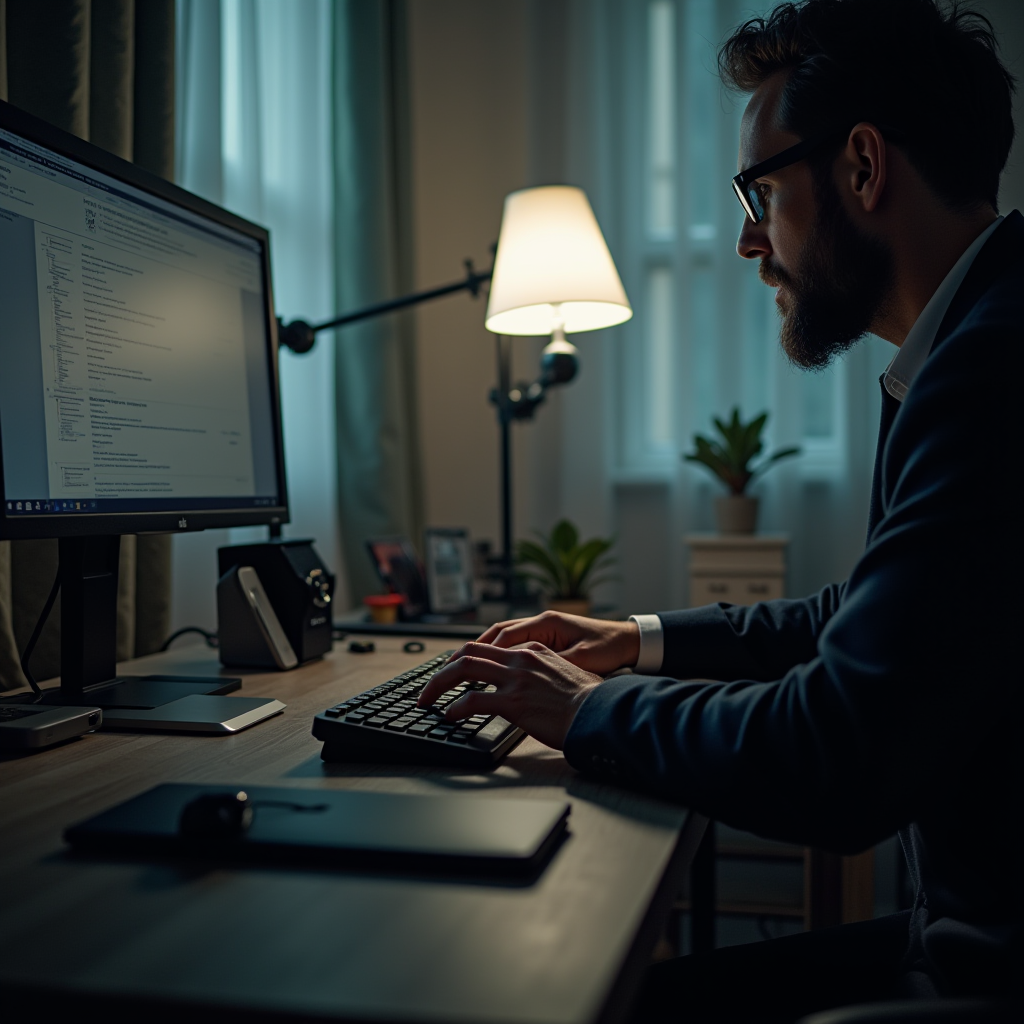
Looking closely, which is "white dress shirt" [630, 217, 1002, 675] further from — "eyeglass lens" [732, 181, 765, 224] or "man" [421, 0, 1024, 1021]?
"eyeglass lens" [732, 181, 765, 224]

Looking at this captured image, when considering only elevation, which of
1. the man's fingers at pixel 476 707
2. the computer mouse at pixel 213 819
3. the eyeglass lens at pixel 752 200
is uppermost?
the eyeglass lens at pixel 752 200

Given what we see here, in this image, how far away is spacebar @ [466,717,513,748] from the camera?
76 cm

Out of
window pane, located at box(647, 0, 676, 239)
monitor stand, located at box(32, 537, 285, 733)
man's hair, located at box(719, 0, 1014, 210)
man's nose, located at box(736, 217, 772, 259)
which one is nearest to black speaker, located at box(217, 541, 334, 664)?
monitor stand, located at box(32, 537, 285, 733)

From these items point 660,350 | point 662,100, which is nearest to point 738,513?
point 660,350

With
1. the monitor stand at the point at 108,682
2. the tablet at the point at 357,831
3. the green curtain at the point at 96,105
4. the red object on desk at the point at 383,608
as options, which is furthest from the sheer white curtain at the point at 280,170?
the tablet at the point at 357,831

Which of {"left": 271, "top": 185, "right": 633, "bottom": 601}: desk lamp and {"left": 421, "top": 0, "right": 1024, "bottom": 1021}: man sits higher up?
{"left": 271, "top": 185, "right": 633, "bottom": 601}: desk lamp

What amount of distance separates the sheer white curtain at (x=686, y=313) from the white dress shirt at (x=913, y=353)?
1.66 m

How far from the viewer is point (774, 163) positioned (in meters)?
1.01

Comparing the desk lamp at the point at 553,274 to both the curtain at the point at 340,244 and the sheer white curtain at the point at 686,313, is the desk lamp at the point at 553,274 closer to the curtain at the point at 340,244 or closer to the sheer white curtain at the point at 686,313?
the curtain at the point at 340,244

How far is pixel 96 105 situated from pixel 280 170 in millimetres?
899

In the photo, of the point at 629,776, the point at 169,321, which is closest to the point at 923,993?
the point at 629,776

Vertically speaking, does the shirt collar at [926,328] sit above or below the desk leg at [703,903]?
above

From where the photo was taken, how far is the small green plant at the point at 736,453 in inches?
97.1

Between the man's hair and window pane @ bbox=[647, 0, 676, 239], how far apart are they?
1.74 meters
